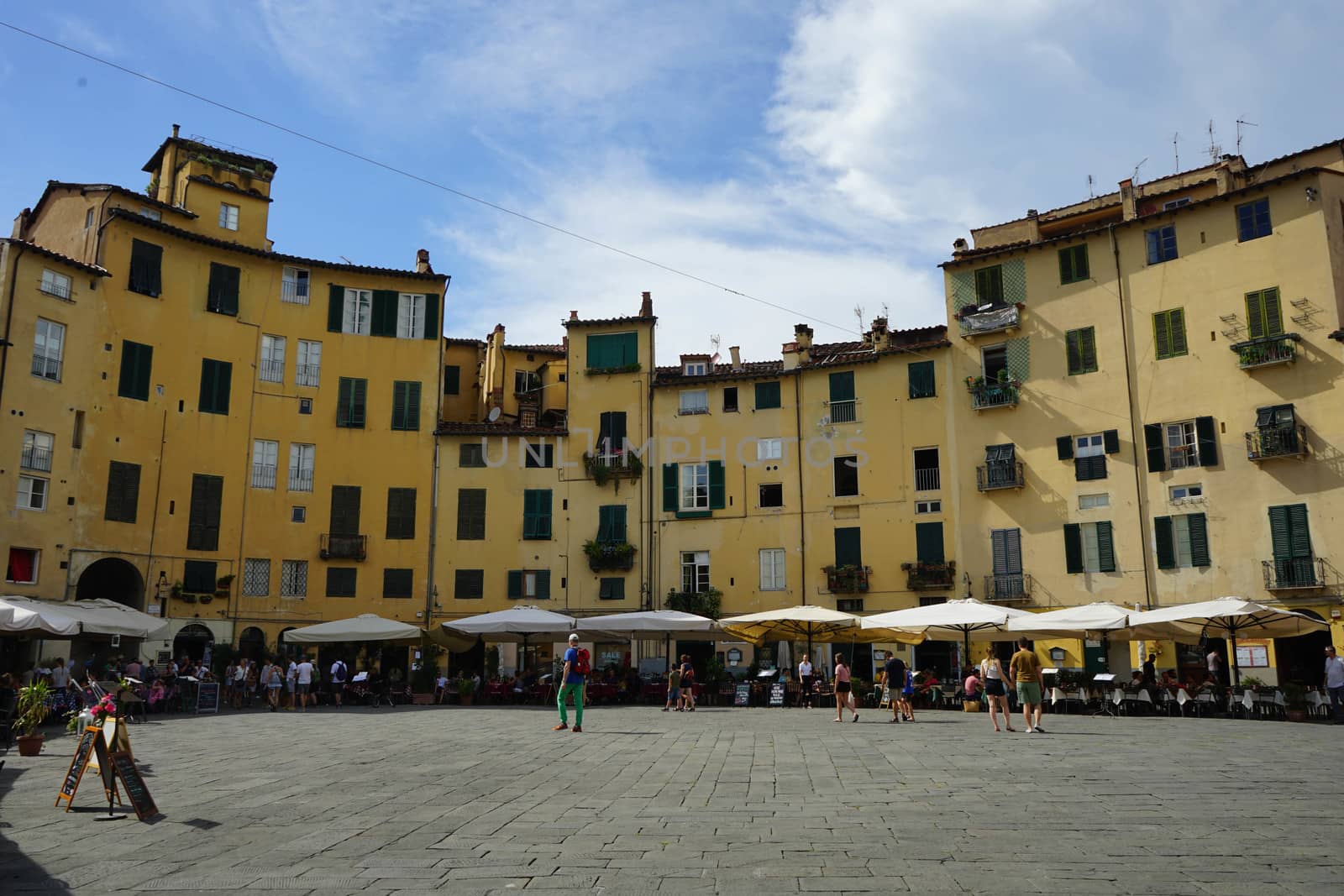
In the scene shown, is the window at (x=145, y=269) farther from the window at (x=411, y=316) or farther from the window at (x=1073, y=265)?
the window at (x=1073, y=265)

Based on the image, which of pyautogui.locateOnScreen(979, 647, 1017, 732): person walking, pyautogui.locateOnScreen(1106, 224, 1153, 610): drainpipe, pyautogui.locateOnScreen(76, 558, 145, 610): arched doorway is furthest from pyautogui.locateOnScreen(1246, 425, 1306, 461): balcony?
pyautogui.locateOnScreen(76, 558, 145, 610): arched doorway

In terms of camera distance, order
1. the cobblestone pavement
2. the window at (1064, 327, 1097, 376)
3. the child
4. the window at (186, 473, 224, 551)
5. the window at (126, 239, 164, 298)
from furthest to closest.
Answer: the window at (186, 473, 224, 551) < the window at (126, 239, 164, 298) < the window at (1064, 327, 1097, 376) < the child < the cobblestone pavement

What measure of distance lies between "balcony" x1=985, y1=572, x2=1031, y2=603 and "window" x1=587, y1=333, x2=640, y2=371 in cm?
1610

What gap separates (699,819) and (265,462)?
110ft

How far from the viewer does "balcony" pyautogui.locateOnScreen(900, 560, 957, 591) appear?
37.1m

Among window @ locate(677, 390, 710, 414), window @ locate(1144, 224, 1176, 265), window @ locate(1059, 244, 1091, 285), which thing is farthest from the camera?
window @ locate(677, 390, 710, 414)

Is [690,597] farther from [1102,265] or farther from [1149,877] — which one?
[1149,877]

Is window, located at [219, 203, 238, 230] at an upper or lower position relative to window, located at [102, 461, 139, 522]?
upper

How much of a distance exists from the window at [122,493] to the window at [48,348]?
3397 mm

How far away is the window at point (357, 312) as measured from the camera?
42.3 meters

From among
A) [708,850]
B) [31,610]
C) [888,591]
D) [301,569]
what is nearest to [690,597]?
[888,591]

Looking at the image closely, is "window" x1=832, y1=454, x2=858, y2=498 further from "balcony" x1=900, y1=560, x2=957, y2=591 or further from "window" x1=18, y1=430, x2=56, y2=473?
"window" x1=18, y1=430, x2=56, y2=473

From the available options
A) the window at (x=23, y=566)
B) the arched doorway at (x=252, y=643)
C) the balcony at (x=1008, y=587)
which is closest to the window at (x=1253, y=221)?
the balcony at (x=1008, y=587)

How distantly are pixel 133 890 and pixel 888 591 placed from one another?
32.9m
